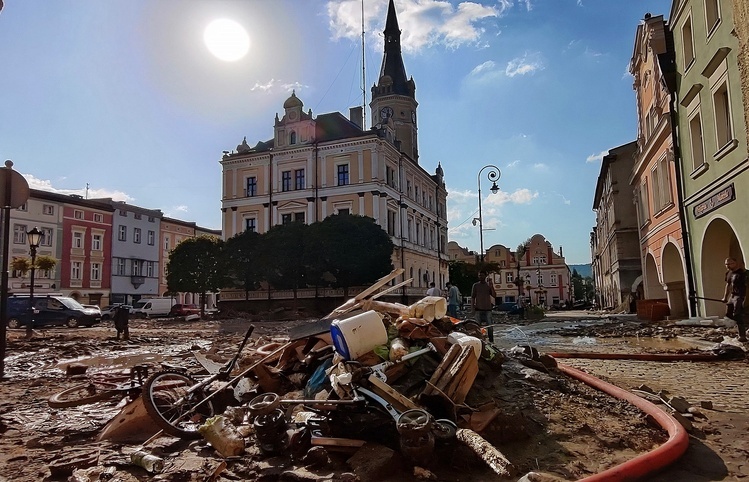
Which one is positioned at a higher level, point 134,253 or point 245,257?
point 134,253

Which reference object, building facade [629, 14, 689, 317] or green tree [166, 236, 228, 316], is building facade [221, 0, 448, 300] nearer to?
green tree [166, 236, 228, 316]

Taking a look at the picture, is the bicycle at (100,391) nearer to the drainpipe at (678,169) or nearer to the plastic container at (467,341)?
the plastic container at (467,341)

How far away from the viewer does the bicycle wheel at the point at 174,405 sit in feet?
15.2

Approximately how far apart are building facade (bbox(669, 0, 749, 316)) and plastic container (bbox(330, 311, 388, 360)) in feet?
35.8

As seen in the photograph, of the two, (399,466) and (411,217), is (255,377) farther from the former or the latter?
(411,217)

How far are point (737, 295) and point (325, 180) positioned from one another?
3952 cm

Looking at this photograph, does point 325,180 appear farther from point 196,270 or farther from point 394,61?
point 394,61

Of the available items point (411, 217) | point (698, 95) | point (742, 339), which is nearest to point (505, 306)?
point (411, 217)

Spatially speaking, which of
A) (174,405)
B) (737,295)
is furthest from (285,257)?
(174,405)

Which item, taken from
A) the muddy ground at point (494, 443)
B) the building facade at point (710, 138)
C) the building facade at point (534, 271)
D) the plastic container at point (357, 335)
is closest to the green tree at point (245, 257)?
the building facade at point (710, 138)

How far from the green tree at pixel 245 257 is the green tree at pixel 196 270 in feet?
3.18

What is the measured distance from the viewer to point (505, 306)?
4788 centimetres

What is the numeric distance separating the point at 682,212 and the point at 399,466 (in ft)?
55.8

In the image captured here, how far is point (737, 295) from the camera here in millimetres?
9914
